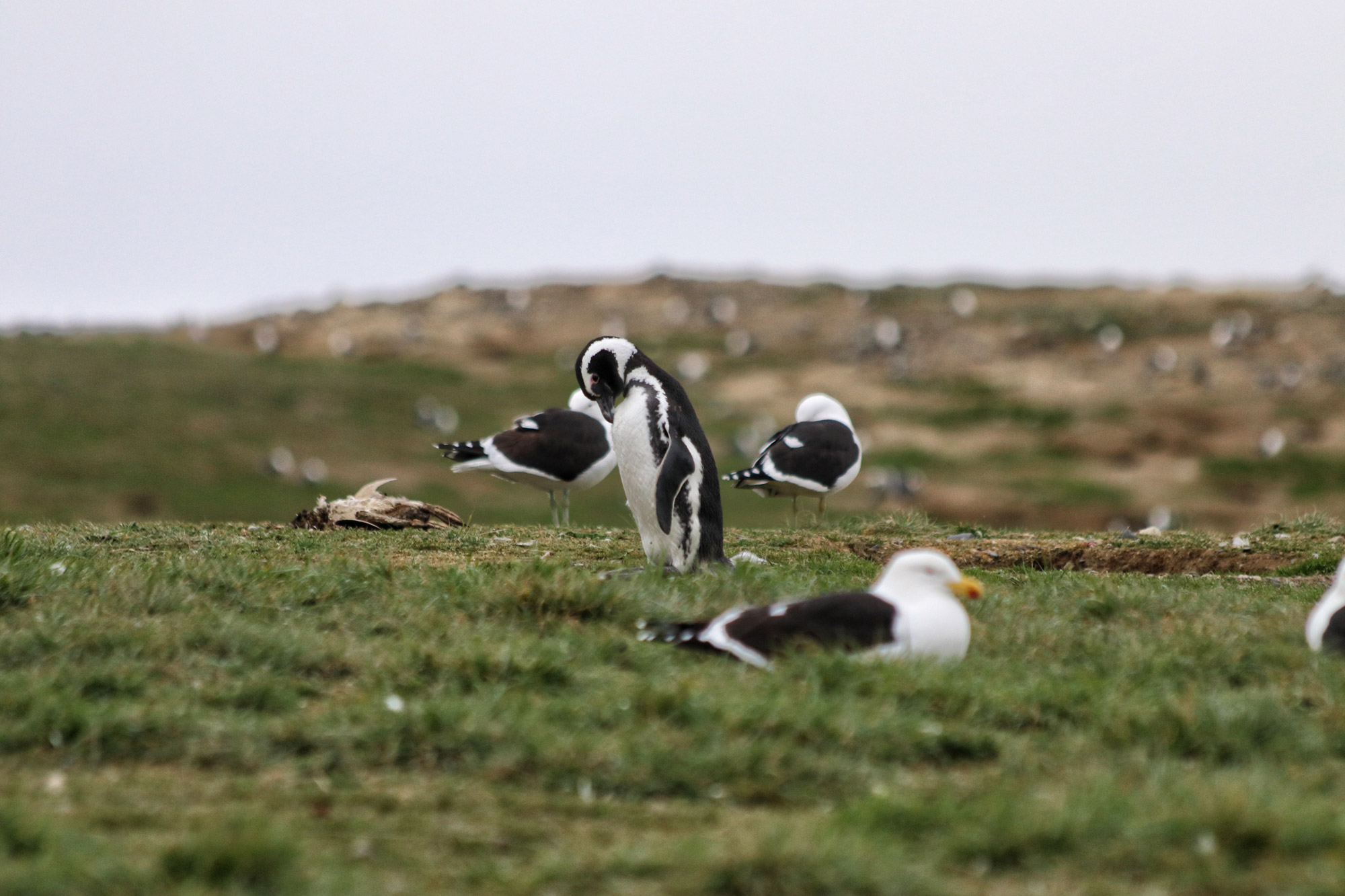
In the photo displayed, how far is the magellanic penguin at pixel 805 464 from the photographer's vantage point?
13.3m

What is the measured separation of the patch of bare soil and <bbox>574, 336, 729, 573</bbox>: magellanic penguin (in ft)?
6.75

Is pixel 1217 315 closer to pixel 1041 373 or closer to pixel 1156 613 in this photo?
pixel 1041 373

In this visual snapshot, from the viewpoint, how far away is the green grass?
3.89 metres

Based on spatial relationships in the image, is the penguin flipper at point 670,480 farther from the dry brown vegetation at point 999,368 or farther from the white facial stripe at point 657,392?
the dry brown vegetation at point 999,368

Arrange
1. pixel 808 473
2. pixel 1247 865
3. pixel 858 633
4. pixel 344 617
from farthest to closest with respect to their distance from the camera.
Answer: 1. pixel 808 473
2. pixel 344 617
3. pixel 858 633
4. pixel 1247 865

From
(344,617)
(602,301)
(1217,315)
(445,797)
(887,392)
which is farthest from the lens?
(602,301)

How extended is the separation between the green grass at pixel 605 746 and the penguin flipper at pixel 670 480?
4.40ft

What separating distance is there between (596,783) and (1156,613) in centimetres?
416

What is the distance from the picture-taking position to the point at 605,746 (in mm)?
4848

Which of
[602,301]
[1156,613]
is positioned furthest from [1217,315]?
[1156,613]

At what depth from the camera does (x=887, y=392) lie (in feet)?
172

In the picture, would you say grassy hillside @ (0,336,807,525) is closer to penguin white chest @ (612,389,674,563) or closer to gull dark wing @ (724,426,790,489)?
gull dark wing @ (724,426,790,489)

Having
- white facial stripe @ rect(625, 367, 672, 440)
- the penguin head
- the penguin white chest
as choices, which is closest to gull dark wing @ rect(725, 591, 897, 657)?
the penguin white chest

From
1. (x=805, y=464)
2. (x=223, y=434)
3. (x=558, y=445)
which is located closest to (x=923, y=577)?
(x=805, y=464)
